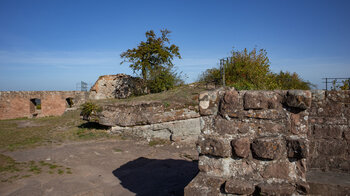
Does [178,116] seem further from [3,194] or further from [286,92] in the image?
[286,92]

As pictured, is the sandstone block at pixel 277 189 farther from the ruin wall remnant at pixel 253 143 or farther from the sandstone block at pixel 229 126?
the sandstone block at pixel 229 126

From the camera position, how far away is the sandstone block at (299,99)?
2250 millimetres

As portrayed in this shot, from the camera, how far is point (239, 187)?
2.41 m

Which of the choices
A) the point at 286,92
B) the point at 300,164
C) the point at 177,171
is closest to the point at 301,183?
the point at 300,164

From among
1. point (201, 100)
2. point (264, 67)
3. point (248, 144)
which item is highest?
point (264, 67)

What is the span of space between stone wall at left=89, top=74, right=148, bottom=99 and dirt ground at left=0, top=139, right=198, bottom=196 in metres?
8.40

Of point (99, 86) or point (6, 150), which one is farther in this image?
point (99, 86)

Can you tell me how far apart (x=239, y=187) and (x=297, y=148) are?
72 centimetres

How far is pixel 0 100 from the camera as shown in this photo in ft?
58.7

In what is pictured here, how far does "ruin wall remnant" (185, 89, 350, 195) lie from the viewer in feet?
7.66

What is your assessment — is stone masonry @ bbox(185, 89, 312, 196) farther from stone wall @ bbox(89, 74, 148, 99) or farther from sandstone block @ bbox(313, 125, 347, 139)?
stone wall @ bbox(89, 74, 148, 99)

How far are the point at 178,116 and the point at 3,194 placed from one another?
Result: 5807mm

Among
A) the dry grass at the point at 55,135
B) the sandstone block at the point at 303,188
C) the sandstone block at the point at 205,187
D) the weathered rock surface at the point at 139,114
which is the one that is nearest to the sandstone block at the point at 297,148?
the sandstone block at the point at 303,188

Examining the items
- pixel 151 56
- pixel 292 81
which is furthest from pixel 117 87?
pixel 292 81
